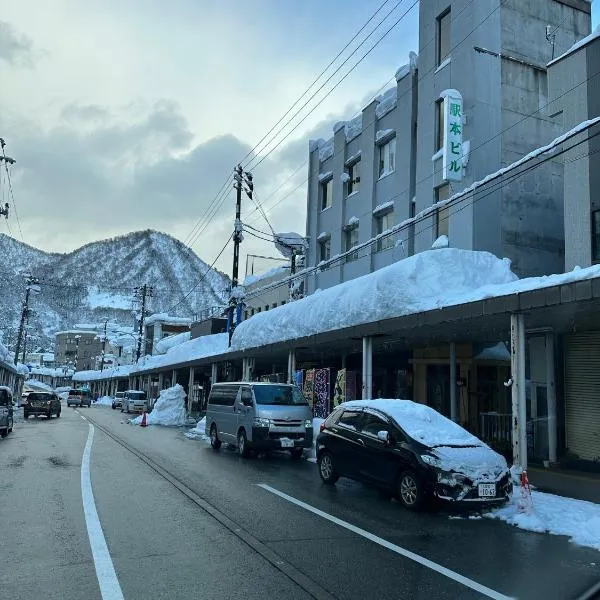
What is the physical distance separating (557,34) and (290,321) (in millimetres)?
16242

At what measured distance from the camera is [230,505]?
9500mm

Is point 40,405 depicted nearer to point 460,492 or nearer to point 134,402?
point 134,402

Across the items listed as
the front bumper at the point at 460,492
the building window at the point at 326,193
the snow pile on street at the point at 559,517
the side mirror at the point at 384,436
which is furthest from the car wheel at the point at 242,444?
the building window at the point at 326,193

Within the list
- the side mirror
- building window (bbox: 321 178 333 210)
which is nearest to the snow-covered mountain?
building window (bbox: 321 178 333 210)

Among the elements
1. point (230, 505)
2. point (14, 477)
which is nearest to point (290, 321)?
point (14, 477)

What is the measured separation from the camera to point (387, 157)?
29.3m

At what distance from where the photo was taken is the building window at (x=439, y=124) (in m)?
24.9

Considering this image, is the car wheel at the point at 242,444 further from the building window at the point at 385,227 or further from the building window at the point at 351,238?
the building window at the point at 351,238

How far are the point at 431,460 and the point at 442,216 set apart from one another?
16.0 m

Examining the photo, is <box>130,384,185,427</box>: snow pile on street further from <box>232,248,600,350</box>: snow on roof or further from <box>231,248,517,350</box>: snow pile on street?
<box>231,248,517,350</box>: snow pile on street

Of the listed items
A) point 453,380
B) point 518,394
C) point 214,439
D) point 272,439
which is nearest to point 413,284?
point 453,380

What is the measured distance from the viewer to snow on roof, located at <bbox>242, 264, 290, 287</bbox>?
43619 mm

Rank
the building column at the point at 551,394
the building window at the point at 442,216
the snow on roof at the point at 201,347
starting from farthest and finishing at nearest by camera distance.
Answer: the snow on roof at the point at 201,347, the building window at the point at 442,216, the building column at the point at 551,394

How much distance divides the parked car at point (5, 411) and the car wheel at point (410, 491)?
57.3 ft
